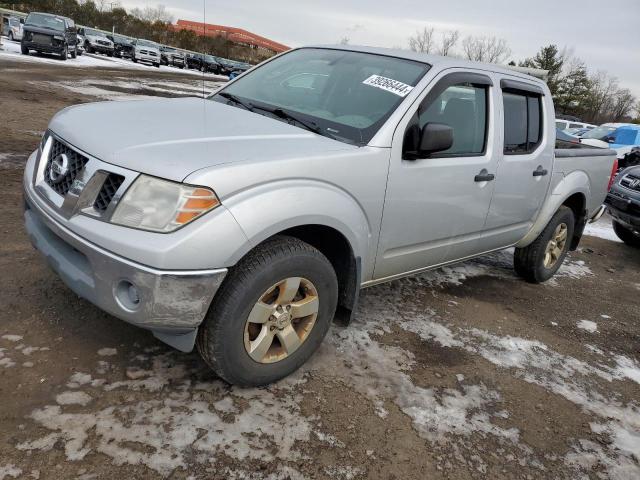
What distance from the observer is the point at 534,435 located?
2.65m

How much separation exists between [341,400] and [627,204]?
19.1ft

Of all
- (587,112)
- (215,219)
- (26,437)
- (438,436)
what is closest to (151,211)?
(215,219)

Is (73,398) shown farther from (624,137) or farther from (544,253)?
(624,137)

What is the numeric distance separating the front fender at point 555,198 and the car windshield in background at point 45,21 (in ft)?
79.0

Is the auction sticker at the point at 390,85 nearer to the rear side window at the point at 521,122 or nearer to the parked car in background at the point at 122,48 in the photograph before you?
the rear side window at the point at 521,122

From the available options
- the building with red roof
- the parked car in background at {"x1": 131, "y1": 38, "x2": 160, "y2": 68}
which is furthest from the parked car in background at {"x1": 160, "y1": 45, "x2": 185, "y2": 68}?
the building with red roof

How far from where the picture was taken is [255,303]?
2383 mm

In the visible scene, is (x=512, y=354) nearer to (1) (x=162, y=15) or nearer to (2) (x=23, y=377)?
(2) (x=23, y=377)

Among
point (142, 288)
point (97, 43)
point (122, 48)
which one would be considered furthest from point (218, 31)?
point (122, 48)

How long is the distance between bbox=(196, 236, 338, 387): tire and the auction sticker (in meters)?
1.14

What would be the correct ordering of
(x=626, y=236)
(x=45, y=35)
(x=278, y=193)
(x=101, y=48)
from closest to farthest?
(x=278, y=193), (x=626, y=236), (x=45, y=35), (x=101, y=48)

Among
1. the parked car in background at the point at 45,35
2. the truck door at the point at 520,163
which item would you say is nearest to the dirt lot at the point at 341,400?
the truck door at the point at 520,163

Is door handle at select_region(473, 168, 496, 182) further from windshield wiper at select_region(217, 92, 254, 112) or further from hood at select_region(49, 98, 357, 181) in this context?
windshield wiper at select_region(217, 92, 254, 112)

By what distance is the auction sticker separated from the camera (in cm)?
303
